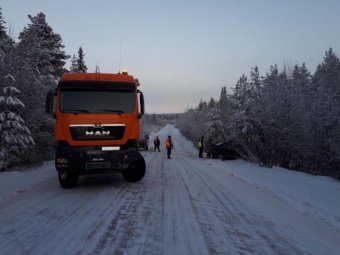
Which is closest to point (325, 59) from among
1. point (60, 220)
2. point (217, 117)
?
point (217, 117)

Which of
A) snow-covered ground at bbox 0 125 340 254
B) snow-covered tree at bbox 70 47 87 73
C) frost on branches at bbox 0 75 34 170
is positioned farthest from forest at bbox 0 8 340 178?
snow-covered tree at bbox 70 47 87 73

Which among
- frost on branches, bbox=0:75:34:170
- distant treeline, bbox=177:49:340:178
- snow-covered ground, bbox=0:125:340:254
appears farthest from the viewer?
distant treeline, bbox=177:49:340:178

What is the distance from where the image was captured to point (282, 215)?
29.7 feet

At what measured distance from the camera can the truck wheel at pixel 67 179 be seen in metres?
12.0

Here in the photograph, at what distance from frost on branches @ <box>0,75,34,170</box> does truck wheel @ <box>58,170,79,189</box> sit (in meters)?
4.54

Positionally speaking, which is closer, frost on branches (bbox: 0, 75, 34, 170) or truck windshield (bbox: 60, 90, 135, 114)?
truck windshield (bbox: 60, 90, 135, 114)

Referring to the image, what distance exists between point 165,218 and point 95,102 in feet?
16.6

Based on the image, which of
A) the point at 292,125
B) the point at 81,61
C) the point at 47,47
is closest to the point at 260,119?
the point at 292,125

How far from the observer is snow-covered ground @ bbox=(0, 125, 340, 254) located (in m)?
6.20

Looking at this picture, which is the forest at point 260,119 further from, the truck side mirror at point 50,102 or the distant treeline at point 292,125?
the truck side mirror at point 50,102

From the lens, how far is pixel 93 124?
11.6m

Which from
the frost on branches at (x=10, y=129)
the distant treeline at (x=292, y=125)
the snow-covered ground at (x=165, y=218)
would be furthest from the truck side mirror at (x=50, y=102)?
the distant treeline at (x=292, y=125)

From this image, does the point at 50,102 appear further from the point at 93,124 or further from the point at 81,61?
the point at 81,61

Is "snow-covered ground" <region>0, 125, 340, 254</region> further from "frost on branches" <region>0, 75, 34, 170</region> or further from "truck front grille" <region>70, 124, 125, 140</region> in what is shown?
"frost on branches" <region>0, 75, 34, 170</region>
